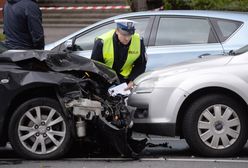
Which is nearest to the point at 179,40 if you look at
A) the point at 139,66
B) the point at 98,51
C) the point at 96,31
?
the point at 96,31

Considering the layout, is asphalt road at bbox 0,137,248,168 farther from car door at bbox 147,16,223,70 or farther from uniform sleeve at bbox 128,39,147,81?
car door at bbox 147,16,223,70

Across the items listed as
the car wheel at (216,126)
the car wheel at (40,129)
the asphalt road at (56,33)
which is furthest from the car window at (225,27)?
the asphalt road at (56,33)

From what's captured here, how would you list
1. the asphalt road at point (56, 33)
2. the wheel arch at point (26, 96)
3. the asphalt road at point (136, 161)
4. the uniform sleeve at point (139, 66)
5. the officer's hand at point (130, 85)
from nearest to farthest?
the asphalt road at point (136, 161) → the wheel arch at point (26, 96) → the officer's hand at point (130, 85) → the uniform sleeve at point (139, 66) → the asphalt road at point (56, 33)

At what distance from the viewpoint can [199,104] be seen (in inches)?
295

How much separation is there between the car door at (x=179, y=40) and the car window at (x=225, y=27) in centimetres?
8

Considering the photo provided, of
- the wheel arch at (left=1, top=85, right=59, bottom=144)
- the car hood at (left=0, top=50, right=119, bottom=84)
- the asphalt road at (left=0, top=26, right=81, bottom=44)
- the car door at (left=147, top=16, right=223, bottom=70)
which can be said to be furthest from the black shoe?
the asphalt road at (left=0, top=26, right=81, bottom=44)

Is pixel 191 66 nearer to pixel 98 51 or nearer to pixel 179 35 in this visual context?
pixel 98 51

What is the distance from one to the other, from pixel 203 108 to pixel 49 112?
5.42ft

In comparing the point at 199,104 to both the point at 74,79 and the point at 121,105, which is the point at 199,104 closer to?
the point at 121,105

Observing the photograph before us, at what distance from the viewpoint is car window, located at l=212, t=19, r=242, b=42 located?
9.59 metres

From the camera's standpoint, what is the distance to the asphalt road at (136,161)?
283 inches

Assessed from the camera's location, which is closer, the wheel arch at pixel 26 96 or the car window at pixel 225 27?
the wheel arch at pixel 26 96

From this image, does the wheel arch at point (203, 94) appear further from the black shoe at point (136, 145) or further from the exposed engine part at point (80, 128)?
the exposed engine part at point (80, 128)

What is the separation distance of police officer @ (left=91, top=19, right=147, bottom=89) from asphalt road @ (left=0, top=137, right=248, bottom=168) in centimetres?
91
